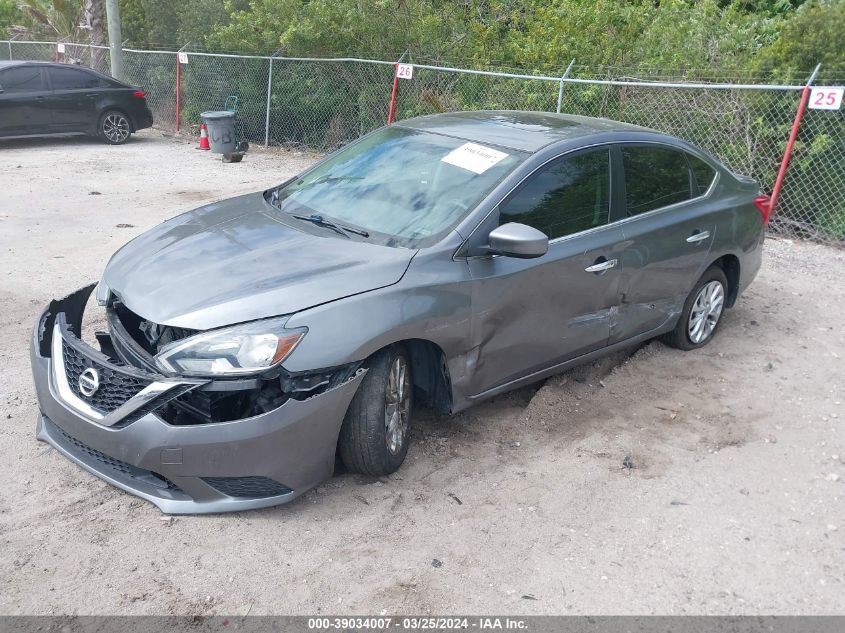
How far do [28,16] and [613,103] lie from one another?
1841cm

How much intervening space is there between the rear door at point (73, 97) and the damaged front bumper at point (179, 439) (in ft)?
39.7

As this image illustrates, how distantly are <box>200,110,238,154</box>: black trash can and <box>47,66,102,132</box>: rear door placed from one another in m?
2.43

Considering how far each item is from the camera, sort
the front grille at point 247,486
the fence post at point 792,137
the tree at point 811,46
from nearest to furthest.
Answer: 1. the front grille at point 247,486
2. the fence post at point 792,137
3. the tree at point 811,46

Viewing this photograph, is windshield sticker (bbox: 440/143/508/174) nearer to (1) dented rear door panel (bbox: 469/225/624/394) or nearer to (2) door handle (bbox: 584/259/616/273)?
(1) dented rear door panel (bbox: 469/225/624/394)

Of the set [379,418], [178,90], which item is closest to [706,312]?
[379,418]

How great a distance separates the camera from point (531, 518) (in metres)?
3.92

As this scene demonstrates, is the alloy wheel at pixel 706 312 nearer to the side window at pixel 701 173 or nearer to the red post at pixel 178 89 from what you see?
the side window at pixel 701 173

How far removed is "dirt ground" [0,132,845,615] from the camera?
3.34 m

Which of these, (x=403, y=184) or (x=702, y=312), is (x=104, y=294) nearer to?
(x=403, y=184)

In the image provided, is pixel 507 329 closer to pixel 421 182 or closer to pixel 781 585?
pixel 421 182

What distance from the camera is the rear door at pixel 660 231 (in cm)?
509

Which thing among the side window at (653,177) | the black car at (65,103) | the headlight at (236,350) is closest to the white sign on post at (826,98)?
the side window at (653,177)

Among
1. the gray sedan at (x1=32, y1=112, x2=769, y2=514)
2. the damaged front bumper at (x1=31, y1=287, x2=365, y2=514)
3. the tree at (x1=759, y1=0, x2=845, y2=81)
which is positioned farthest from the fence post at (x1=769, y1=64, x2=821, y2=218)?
the damaged front bumper at (x1=31, y1=287, x2=365, y2=514)

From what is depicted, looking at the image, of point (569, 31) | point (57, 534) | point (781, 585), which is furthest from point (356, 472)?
point (569, 31)
